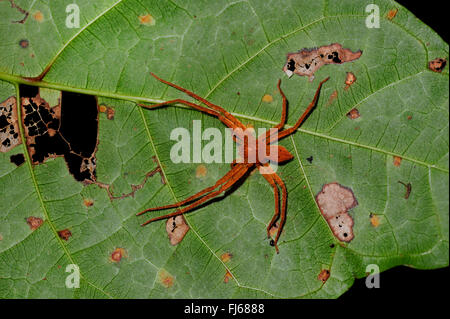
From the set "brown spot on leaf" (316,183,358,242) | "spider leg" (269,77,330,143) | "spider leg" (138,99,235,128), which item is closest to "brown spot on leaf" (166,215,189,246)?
"spider leg" (138,99,235,128)

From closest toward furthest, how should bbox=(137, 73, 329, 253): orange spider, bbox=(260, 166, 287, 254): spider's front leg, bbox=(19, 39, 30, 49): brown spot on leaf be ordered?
bbox=(19, 39, 30, 49): brown spot on leaf
bbox=(137, 73, 329, 253): orange spider
bbox=(260, 166, 287, 254): spider's front leg

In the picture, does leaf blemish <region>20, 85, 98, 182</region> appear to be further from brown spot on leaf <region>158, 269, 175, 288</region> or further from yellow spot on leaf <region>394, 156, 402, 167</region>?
yellow spot on leaf <region>394, 156, 402, 167</region>

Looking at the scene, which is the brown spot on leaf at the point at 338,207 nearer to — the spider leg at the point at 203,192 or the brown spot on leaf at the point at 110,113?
the spider leg at the point at 203,192

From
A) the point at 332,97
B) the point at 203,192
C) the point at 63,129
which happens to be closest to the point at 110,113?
the point at 63,129

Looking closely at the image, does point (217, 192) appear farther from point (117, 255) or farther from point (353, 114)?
point (353, 114)

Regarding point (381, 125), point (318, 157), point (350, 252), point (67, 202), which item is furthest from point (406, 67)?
point (67, 202)

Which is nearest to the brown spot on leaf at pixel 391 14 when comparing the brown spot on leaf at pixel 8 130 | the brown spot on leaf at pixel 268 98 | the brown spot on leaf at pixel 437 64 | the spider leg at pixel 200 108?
the brown spot on leaf at pixel 437 64
